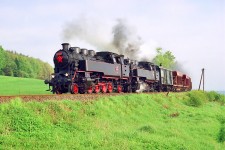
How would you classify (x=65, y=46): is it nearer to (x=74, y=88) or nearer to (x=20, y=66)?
(x=74, y=88)

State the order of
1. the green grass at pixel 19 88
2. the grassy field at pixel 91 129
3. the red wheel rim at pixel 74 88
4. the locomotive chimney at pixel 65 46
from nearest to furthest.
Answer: the grassy field at pixel 91 129 → the red wheel rim at pixel 74 88 → the locomotive chimney at pixel 65 46 → the green grass at pixel 19 88

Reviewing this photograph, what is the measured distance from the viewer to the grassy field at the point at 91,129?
11.9m

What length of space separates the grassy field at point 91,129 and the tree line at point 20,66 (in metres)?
89.1

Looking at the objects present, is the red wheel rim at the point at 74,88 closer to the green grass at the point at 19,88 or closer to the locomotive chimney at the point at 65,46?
the locomotive chimney at the point at 65,46

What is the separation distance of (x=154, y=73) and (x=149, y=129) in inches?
904

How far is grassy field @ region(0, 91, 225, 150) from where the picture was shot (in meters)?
11.9

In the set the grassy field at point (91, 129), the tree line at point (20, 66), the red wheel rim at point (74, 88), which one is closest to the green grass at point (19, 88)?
the red wheel rim at point (74, 88)

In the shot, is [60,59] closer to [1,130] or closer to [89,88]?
[89,88]

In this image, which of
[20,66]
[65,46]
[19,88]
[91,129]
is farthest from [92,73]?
[20,66]

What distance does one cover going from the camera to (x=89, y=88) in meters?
23.7

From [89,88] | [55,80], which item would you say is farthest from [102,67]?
[55,80]

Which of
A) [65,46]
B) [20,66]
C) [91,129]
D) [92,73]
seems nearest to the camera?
[91,129]

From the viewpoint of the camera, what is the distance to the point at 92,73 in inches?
965

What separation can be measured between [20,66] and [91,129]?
117m
